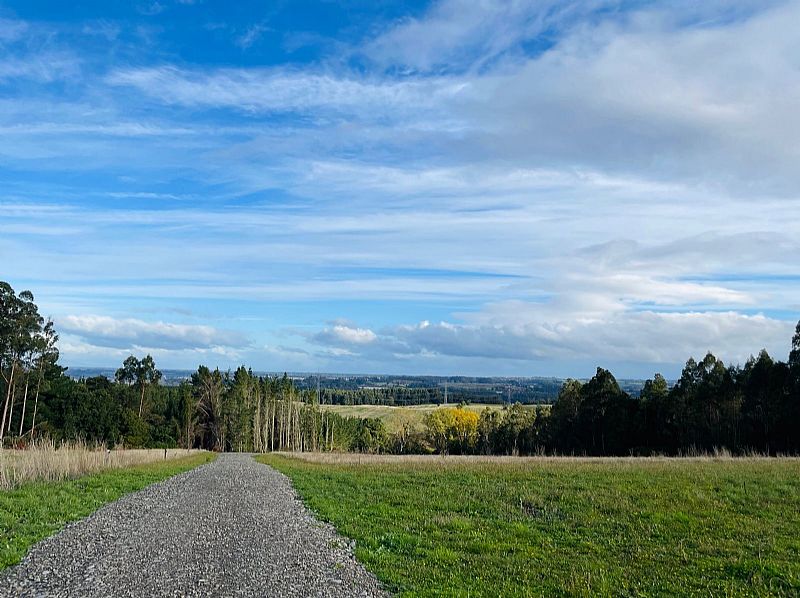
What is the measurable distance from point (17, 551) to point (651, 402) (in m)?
65.0

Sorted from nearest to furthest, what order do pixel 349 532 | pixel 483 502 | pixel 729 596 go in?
1. pixel 729 596
2. pixel 349 532
3. pixel 483 502

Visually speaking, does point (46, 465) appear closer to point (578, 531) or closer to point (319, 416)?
point (578, 531)

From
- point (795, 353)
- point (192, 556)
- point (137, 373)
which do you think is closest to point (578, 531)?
point (192, 556)

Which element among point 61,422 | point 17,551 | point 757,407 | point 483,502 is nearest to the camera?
point 17,551

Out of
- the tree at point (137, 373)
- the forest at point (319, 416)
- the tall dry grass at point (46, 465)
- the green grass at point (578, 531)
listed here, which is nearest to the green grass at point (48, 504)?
the tall dry grass at point (46, 465)

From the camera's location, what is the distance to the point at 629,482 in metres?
21.8

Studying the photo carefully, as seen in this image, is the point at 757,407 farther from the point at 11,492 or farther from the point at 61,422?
the point at 61,422

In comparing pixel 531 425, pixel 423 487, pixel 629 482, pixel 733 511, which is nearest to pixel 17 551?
pixel 423 487

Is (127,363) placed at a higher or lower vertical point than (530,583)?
higher

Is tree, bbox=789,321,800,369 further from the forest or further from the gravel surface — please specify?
the gravel surface

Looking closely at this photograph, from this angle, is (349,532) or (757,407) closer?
(349,532)

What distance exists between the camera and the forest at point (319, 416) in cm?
5628

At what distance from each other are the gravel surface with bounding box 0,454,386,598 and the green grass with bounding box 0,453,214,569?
37 centimetres

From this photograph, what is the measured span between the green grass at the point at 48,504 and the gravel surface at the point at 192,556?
37 cm
